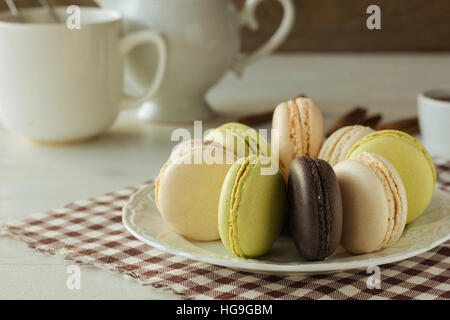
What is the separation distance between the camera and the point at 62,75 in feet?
2.79

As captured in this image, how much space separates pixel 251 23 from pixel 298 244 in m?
0.57

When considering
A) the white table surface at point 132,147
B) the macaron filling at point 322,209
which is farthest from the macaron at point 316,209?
the white table surface at point 132,147

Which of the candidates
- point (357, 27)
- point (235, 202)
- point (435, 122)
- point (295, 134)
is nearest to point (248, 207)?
point (235, 202)

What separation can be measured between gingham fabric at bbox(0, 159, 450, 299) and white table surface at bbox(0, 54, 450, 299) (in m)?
0.01

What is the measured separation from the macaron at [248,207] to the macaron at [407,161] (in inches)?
3.7

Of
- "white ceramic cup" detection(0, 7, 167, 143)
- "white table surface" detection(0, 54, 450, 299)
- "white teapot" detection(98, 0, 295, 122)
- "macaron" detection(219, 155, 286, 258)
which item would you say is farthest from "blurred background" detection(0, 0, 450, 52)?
"macaron" detection(219, 155, 286, 258)

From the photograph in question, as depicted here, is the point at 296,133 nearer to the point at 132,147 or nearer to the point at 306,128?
the point at 306,128

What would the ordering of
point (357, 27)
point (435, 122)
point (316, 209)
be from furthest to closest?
point (357, 27) → point (435, 122) → point (316, 209)

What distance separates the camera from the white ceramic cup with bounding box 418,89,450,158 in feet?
2.73

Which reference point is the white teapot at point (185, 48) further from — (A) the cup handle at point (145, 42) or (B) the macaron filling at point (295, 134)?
(B) the macaron filling at point (295, 134)

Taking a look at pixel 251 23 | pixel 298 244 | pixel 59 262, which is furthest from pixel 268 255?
pixel 251 23

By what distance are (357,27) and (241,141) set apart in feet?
2.97
